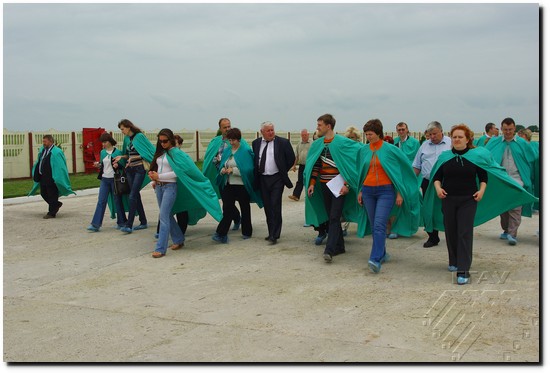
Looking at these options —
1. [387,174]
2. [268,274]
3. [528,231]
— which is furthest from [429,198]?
[528,231]

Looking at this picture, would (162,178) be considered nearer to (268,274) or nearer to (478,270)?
(268,274)

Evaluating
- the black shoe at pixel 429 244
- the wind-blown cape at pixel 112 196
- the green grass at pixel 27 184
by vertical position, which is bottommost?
the green grass at pixel 27 184

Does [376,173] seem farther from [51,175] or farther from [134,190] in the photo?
[51,175]

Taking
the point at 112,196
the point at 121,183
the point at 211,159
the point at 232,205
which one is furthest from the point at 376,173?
the point at 112,196

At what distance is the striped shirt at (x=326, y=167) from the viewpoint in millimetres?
9422

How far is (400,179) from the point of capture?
8461 mm

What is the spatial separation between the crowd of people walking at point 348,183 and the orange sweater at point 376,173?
1 cm

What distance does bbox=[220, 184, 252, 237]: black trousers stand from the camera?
10516mm

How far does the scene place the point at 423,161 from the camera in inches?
402

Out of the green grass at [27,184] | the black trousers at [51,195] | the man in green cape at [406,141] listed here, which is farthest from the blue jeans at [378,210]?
the green grass at [27,184]

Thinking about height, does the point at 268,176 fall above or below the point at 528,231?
above

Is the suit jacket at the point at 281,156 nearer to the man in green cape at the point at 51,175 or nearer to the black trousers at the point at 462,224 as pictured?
the black trousers at the point at 462,224

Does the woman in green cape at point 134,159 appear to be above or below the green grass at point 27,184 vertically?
above

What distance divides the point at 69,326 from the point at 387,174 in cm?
398
